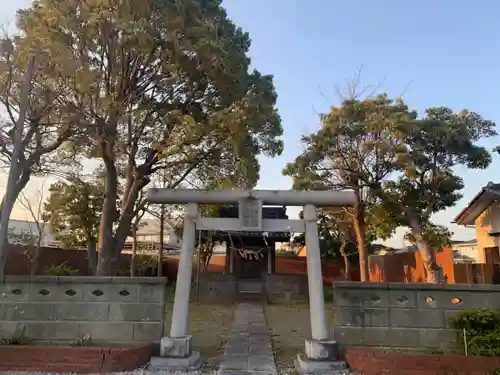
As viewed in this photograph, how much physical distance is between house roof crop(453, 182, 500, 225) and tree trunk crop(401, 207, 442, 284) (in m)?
2.05

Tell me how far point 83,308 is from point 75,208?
1176 centimetres

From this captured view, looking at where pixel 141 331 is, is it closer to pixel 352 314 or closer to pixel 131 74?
pixel 352 314

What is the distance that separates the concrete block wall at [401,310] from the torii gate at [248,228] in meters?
0.32

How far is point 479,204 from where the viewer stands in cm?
1332

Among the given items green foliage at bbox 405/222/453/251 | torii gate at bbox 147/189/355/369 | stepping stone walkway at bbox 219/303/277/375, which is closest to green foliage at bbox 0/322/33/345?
torii gate at bbox 147/189/355/369

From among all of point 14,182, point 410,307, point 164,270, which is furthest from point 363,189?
point 164,270

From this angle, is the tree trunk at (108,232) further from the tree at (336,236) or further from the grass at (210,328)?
the tree at (336,236)

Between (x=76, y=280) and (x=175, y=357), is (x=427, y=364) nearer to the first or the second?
(x=175, y=357)

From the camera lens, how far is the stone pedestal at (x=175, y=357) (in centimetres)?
573

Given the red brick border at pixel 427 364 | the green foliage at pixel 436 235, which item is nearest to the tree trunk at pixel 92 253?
the green foliage at pixel 436 235

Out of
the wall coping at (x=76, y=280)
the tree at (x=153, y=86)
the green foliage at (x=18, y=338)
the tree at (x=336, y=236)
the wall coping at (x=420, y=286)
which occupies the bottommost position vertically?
the green foliage at (x=18, y=338)

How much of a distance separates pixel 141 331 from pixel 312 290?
8.69 ft

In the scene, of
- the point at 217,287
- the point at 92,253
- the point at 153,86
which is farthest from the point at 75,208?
the point at 153,86

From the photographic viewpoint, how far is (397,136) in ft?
38.6
